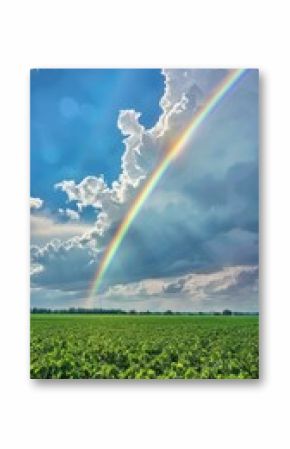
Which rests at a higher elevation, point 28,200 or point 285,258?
point 28,200

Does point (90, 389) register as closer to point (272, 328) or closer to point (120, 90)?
point (272, 328)

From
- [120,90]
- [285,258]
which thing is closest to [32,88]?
[120,90]

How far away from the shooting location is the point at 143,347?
4.36 m

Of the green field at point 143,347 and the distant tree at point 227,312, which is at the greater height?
the distant tree at point 227,312

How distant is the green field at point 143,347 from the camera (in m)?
4.30

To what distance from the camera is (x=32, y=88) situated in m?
4.33

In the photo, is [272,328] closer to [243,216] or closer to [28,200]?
[243,216]

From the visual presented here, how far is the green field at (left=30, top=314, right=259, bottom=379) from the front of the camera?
14.1 ft

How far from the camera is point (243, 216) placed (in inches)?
170

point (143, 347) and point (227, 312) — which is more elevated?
point (227, 312)

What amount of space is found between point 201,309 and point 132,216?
0.68m

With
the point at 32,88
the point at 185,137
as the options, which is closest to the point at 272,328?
the point at 185,137

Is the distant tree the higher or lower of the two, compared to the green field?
higher
